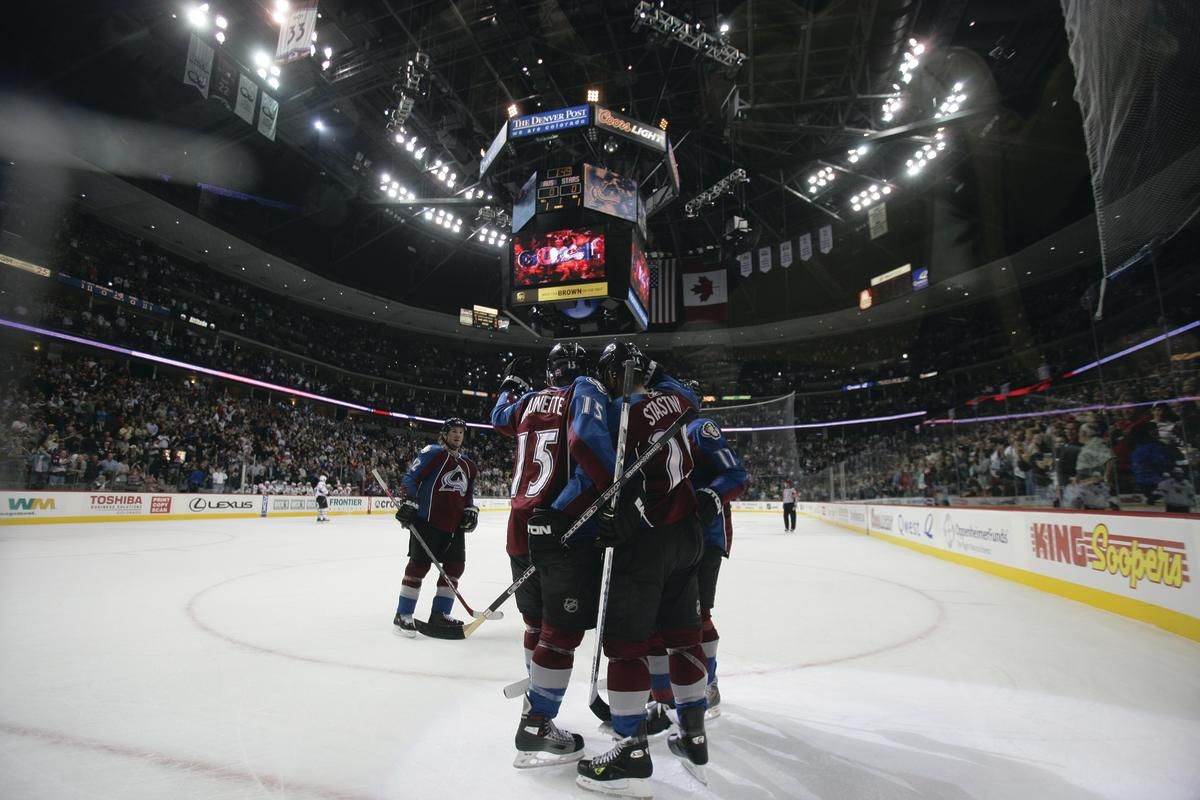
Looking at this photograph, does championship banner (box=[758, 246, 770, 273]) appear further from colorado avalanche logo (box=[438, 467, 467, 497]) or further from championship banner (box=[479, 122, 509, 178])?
colorado avalanche logo (box=[438, 467, 467, 497])

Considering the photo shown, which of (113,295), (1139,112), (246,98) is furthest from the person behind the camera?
(113,295)

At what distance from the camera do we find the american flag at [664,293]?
24781 millimetres

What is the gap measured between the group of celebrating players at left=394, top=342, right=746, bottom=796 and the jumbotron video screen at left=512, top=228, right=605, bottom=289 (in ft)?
39.7

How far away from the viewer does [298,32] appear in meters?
10.6

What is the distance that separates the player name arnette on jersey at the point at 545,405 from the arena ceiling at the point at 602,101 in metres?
11.8

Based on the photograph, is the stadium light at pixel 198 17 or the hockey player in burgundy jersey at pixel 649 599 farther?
the stadium light at pixel 198 17

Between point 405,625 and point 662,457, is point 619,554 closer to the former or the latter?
point 662,457

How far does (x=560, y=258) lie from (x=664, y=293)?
1126 cm

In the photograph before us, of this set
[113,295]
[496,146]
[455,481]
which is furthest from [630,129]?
[113,295]

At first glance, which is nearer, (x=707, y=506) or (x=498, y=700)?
(x=707, y=506)

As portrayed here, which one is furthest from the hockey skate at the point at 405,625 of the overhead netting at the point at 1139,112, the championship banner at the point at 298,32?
the championship banner at the point at 298,32

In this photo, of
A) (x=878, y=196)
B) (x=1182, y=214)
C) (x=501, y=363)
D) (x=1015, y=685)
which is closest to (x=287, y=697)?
(x=1015, y=685)

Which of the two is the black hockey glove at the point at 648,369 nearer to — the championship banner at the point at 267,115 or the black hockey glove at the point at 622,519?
the black hockey glove at the point at 622,519

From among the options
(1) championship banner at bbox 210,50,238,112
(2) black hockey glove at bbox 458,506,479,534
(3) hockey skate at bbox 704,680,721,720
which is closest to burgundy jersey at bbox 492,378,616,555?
(3) hockey skate at bbox 704,680,721,720
